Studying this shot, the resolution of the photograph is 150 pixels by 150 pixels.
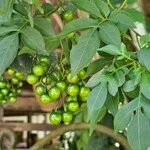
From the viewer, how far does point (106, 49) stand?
1.97ft

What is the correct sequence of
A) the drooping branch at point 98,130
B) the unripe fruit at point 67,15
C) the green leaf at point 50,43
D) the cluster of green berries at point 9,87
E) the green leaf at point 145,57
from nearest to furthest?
the green leaf at point 145,57
the green leaf at point 50,43
the unripe fruit at point 67,15
the cluster of green berries at point 9,87
the drooping branch at point 98,130

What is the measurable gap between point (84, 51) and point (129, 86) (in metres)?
0.07

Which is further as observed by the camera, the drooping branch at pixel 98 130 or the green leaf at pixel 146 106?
the drooping branch at pixel 98 130

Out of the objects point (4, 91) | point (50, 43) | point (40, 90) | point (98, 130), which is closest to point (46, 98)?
point (40, 90)

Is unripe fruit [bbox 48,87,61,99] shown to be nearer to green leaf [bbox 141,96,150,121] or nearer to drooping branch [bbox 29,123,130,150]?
green leaf [bbox 141,96,150,121]

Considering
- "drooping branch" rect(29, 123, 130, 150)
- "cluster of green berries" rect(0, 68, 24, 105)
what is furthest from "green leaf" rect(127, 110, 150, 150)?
"drooping branch" rect(29, 123, 130, 150)

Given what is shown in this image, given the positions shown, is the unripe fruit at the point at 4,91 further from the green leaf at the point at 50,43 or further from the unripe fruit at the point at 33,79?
the green leaf at the point at 50,43

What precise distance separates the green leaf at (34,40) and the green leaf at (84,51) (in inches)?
1.6

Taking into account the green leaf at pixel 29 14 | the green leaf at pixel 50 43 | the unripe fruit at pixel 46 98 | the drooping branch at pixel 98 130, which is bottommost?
the drooping branch at pixel 98 130

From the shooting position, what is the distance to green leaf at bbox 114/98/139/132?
1.98 feet

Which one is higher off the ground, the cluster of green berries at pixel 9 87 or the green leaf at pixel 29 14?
the green leaf at pixel 29 14

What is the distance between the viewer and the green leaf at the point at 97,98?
0.60 metres

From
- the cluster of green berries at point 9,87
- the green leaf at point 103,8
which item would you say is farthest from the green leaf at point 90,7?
the cluster of green berries at point 9,87

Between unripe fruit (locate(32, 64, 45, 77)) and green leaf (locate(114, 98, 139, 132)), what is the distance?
0.64ft
